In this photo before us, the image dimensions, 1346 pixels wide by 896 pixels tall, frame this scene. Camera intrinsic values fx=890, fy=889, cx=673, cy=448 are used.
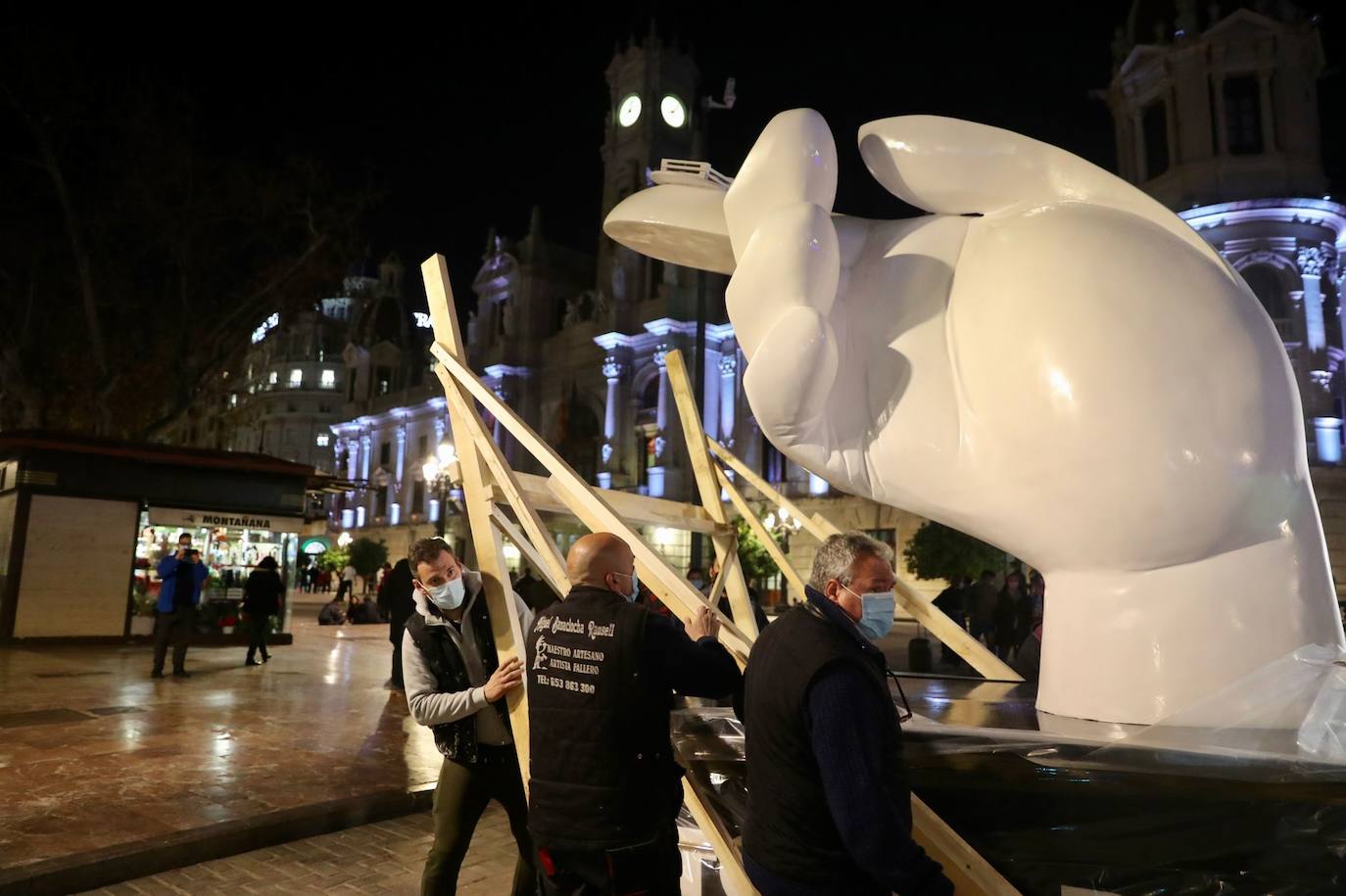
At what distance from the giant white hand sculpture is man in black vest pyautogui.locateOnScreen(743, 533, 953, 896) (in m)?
1.15

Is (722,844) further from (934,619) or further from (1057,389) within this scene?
(934,619)

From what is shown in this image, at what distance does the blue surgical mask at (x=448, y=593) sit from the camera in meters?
3.42

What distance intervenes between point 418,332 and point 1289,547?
6647 centimetres

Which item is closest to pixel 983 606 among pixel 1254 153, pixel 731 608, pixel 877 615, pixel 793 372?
pixel 731 608

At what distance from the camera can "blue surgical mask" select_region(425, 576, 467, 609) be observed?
342 cm

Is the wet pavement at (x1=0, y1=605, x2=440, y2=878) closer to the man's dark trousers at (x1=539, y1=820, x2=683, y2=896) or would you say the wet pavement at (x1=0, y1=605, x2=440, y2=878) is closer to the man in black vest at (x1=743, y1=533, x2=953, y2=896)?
the man's dark trousers at (x1=539, y1=820, x2=683, y2=896)

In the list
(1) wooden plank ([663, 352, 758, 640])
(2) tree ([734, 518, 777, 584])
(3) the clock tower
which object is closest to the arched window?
(2) tree ([734, 518, 777, 584])

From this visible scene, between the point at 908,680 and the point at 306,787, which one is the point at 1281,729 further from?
the point at 306,787

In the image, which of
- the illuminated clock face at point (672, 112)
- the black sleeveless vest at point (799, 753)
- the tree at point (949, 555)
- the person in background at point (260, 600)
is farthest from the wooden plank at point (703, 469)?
the illuminated clock face at point (672, 112)

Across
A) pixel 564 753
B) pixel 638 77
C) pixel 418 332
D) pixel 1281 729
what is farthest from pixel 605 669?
pixel 418 332

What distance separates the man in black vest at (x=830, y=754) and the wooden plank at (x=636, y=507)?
5.45ft

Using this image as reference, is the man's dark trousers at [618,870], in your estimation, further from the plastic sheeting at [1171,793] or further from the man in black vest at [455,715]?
the man in black vest at [455,715]

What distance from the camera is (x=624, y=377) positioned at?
3669 cm

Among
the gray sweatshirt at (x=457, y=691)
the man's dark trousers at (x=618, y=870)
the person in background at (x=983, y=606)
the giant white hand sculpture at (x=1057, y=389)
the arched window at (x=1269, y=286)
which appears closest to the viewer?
the man's dark trousers at (x=618, y=870)
